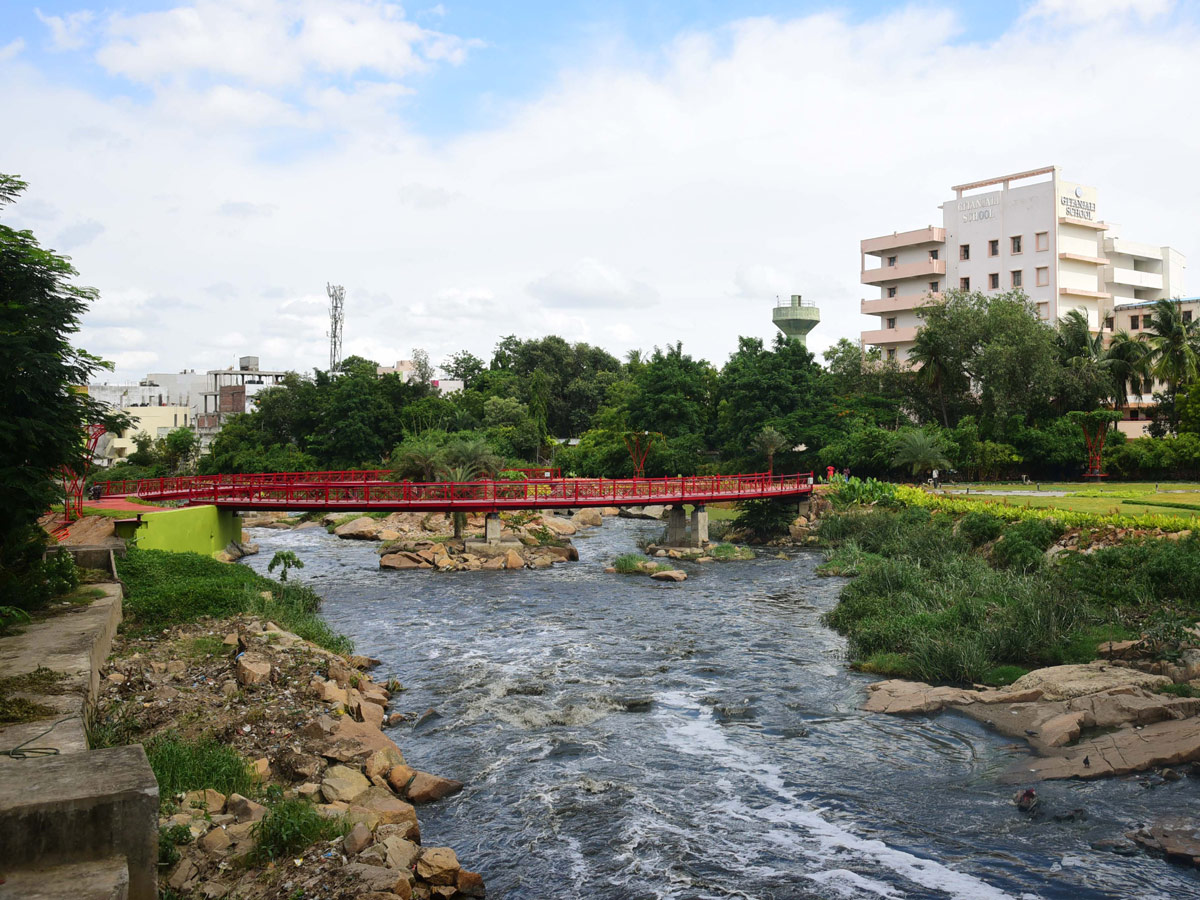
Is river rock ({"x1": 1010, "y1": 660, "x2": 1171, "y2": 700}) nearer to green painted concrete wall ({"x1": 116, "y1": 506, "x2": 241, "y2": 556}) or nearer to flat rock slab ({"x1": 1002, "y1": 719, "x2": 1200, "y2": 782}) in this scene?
flat rock slab ({"x1": 1002, "y1": 719, "x2": 1200, "y2": 782})

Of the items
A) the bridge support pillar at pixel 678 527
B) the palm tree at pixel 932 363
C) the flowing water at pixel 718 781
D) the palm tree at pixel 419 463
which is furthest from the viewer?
the palm tree at pixel 932 363

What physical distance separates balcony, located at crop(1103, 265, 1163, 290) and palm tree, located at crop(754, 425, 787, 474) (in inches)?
1331

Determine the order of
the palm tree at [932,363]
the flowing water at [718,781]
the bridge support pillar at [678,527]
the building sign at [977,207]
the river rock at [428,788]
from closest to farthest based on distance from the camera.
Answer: the flowing water at [718,781] → the river rock at [428,788] → the bridge support pillar at [678,527] → the palm tree at [932,363] → the building sign at [977,207]

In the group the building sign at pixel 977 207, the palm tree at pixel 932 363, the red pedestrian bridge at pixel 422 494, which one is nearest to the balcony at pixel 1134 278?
→ the building sign at pixel 977 207

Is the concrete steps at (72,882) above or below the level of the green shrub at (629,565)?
above

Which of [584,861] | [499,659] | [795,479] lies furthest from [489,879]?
[795,479]

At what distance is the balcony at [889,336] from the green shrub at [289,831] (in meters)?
67.0

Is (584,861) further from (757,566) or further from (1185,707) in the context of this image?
(757,566)

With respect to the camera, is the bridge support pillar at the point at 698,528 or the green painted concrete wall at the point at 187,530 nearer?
the green painted concrete wall at the point at 187,530

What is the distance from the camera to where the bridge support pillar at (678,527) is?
42.5 metres

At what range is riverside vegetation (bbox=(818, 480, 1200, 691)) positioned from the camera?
19.3m

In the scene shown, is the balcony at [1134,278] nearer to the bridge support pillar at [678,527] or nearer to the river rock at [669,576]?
the bridge support pillar at [678,527]

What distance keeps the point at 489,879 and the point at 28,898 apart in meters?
5.25

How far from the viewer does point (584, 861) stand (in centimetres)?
1165
